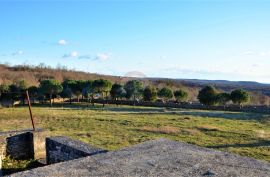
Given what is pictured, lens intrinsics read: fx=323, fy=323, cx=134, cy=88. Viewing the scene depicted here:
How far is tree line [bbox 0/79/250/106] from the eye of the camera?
47.9 metres

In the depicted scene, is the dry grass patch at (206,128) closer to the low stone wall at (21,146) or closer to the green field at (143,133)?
the green field at (143,133)

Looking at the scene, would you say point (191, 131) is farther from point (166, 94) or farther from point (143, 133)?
point (166, 94)

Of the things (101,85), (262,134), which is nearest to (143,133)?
(262,134)

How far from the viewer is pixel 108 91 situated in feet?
176

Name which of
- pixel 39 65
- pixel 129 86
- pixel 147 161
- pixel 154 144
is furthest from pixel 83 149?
pixel 39 65

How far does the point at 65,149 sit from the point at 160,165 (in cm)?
399

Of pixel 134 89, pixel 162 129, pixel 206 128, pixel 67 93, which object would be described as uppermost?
pixel 134 89

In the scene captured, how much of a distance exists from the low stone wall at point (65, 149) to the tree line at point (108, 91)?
37.7 m

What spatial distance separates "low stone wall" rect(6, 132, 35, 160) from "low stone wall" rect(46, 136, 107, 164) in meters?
2.07

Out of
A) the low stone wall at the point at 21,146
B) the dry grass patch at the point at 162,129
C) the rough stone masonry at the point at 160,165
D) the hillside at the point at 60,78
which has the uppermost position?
the hillside at the point at 60,78

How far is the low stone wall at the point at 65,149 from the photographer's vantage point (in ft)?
30.0

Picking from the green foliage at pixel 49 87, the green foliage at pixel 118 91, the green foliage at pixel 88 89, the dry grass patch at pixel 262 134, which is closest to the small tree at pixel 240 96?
the green foliage at pixel 118 91

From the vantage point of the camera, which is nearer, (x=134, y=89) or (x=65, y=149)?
(x=65, y=149)

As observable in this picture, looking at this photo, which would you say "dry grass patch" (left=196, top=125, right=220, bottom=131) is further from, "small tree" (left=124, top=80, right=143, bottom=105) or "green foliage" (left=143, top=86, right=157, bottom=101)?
"small tree" (left=124, top=80, right=143, bottom=105)
